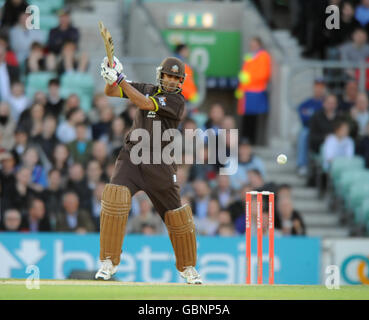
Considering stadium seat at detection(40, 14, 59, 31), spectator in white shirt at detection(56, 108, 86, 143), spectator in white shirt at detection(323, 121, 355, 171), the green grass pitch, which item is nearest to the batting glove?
the green grass pitch

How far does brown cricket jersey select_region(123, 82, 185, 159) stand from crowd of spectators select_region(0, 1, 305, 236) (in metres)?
4.38

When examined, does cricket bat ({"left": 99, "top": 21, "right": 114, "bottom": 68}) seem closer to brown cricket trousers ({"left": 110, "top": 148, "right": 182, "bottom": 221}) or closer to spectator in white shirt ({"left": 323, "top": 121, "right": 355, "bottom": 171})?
brown cricket trousers ({"left": 110, "top": 148, "right": 182, "bottom": 221})

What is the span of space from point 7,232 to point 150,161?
4.56 m

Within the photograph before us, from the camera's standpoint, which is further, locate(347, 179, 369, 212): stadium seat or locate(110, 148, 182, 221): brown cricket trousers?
locate(347, 179, 369, 212): stadium seat

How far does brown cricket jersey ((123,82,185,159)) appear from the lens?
35.4 ft

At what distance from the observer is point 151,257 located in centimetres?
1466

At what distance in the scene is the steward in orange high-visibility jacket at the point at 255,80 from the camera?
18078mm

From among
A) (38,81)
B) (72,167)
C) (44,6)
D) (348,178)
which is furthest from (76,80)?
(348,178)

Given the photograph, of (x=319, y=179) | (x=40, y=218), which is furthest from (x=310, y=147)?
(x=40, y=218)

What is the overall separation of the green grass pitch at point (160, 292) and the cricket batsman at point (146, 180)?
518 mm

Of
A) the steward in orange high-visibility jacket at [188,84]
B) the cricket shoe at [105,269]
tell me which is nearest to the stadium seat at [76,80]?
the steward in orange high-visibility jacket at [188,84]
